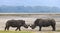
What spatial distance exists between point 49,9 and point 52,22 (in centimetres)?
3652

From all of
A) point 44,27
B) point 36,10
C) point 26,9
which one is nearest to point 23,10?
point 26,9

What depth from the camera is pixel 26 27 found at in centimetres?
1956

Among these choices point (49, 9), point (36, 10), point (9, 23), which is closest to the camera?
point (9, 23)

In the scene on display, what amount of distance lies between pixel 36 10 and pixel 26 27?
142ft

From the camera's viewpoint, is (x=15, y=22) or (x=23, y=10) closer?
→ (x=15, y=22)

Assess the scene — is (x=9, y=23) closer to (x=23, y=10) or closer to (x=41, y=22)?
(x=41, y=22)

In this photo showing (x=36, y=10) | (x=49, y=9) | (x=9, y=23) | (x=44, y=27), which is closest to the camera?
(x=9, y=23)

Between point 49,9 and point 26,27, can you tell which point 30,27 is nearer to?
point 26,27

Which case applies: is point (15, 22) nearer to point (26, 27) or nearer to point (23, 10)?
point (26, 27)

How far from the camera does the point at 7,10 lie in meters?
60.0

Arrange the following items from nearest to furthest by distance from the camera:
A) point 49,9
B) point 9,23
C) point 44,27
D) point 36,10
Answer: point 9,23, point 44,27, point 49,9, point 36,10

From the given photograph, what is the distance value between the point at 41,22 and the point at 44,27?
6.73 feet

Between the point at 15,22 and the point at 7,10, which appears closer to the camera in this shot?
the point at 15,22

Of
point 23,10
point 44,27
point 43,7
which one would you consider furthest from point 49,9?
point 44,27
